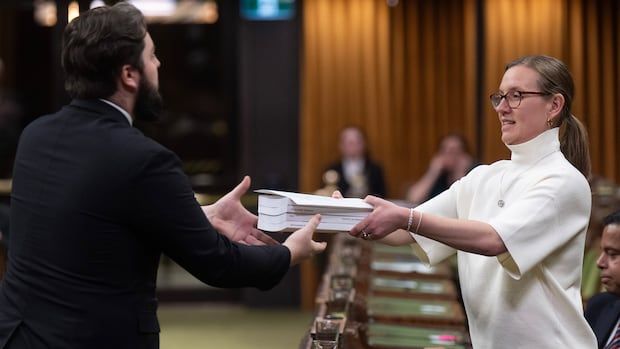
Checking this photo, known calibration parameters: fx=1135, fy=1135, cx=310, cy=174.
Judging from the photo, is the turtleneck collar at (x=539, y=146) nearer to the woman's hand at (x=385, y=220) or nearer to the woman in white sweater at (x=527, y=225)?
the woman in white sweater at (x=527, y=225)

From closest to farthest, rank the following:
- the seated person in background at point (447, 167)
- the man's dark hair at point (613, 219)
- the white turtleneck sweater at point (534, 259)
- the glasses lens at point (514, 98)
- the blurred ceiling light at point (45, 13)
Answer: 1. the white turtleneck sweater at point (534, 259)
2. the glasses lens at point (514, 98)
3. the man's dark hair at point (613, 219)
4. the seated person in background at point (447, 167)
5. the blurred ceiling light at point (45, 13)

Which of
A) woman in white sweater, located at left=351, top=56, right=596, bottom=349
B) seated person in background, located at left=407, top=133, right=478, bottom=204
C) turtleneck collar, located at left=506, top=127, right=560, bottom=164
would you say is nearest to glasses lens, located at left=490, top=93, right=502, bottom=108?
woman in white sweater, located at left=351, top=56, right=596, bottom=349

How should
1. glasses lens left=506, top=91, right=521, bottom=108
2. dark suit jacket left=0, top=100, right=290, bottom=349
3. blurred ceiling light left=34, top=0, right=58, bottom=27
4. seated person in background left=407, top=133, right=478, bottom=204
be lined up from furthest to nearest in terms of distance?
blurred ceiling light left=34, top=0, right=58, bottom=27, seated person in background left=407, top=133, right=478, bottom=204, glasses lens left=506, top=91, right=521, bottom=108, dark suit jacket left=0, top=100, right=290, bottom=349

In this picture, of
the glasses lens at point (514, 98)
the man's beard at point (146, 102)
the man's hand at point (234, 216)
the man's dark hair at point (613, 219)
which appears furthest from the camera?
the man's dark hair at point (613, 219)

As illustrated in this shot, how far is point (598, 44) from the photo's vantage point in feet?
30.4

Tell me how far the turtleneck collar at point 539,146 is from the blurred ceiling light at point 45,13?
23.4 ft

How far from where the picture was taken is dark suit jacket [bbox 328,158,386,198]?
886cm

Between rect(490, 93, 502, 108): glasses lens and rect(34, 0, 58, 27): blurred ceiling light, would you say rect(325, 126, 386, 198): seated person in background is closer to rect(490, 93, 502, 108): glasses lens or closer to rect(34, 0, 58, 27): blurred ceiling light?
rect(34, 0, 58, 27): blurred ceiling light

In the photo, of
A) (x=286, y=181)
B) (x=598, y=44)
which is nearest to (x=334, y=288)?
(x=286, y=181)

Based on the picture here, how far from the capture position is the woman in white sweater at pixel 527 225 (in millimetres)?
2525

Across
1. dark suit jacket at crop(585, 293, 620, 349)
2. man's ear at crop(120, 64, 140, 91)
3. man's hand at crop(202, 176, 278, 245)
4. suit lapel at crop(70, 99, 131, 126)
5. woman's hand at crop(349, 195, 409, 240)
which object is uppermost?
man's ear at crop(120, 64, 140, 91)

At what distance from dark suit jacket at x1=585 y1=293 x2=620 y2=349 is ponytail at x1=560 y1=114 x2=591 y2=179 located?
76 cm

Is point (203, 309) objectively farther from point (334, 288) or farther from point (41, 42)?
point (334, 288)

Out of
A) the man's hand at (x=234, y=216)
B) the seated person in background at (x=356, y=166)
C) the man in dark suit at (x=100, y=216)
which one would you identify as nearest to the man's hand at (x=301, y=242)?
the man in dark suit at (x=100, y=216)
